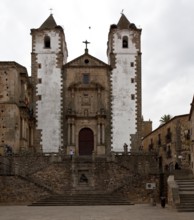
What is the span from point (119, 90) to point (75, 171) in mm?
12979

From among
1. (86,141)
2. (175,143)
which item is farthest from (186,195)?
(175,143)

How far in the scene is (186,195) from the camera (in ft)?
82.9

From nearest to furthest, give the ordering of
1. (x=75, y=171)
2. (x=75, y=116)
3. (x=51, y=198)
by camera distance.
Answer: (x=51, y=198) < (x=75, y=171) < (x=75, y=116)

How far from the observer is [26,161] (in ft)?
127

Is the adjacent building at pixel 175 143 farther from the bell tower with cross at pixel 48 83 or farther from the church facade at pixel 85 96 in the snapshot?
the bell tower with cross at pixel 48 83

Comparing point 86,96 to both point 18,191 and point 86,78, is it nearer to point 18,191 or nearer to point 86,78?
point 86,78

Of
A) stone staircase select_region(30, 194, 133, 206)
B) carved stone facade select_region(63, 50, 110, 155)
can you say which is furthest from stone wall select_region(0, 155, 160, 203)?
carved stone facade select_region(63, 50, 110, 155)

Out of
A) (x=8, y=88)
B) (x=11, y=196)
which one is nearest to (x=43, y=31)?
(x=8, y=88)

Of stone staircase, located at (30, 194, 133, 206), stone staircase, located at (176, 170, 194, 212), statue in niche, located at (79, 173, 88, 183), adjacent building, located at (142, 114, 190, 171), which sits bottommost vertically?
A: stone staircase, located at (30, 194, 133, 206)

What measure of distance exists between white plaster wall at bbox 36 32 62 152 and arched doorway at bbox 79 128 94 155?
214 centimetres

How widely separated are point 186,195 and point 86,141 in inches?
779

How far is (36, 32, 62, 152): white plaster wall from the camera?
43531mm

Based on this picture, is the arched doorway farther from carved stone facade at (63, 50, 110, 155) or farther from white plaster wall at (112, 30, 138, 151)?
white plaster wall at (112, 30, 138, 151)

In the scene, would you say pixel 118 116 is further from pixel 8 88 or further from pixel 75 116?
pixel 8 88
